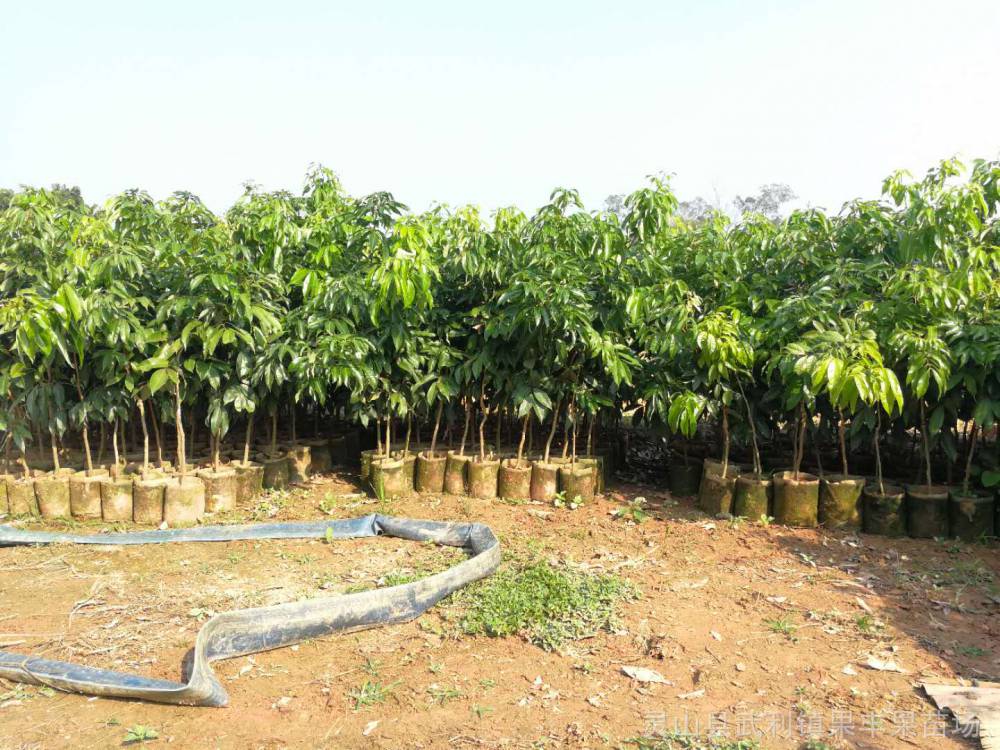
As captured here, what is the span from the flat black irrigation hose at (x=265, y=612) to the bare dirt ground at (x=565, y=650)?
0.20ft

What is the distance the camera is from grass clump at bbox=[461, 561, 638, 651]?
139 inches

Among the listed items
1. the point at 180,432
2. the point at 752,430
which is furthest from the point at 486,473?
the point at 180,432

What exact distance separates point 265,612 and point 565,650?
1.33 m

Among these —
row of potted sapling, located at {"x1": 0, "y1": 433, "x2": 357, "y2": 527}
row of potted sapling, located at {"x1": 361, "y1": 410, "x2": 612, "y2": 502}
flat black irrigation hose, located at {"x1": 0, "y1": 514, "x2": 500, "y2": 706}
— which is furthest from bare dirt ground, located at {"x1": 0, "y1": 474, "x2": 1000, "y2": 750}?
row of potted sapling, located at {"x1": 361, "y1": 410, "x2": 612, "y2": 502}

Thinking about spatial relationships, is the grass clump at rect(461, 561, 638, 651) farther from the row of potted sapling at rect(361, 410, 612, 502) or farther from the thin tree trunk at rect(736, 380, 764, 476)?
the thin tree trunk at rect(736, 380, 764, 476)

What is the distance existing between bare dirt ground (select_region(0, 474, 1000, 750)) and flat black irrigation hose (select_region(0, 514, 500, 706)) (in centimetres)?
6

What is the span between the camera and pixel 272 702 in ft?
9.84

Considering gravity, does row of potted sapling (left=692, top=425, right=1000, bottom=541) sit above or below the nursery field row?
below

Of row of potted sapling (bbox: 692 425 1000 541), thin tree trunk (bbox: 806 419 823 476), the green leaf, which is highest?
the green leaf

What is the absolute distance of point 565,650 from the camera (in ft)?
11.1

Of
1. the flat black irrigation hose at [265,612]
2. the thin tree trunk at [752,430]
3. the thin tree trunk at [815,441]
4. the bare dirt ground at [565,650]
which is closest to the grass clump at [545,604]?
the bare dirt ground at [565,650]

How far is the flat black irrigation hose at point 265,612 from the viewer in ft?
9.71

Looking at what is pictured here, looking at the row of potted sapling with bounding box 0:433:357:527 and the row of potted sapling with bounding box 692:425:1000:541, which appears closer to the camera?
the row of potted sapling with bounding box 692:425:1000:541

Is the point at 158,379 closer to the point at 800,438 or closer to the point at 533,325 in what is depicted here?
the point at 533,325
